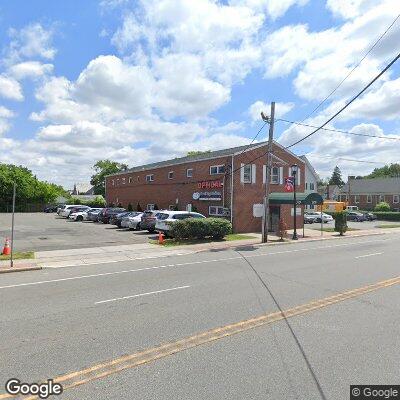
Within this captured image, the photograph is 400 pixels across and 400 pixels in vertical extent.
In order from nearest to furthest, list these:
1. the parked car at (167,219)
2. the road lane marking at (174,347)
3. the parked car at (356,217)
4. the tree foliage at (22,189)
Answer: the road lane marking at (174,347)
the parked car at (167,219)
the parked car at (356,217)
the tree foliage at (22,189)

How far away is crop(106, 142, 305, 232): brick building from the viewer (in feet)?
100

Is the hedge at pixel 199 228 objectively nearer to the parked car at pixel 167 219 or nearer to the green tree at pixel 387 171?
the parked car at pixel 167 219

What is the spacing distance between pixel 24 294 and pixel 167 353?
5616mm

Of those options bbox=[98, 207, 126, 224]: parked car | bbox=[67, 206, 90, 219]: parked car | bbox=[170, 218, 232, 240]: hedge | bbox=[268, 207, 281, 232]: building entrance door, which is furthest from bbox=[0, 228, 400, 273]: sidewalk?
bbox=[67, 206, 90, 219]: parked car

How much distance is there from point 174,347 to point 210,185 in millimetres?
26370

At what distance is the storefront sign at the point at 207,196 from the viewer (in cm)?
3146

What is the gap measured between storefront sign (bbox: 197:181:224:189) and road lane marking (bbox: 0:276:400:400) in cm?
2204

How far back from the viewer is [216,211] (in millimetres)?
31875

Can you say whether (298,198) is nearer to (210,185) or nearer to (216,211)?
(216,211)

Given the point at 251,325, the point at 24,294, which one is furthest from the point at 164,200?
the point at 251,325

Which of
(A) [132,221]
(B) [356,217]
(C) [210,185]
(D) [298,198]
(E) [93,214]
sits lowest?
(A) [132,221]

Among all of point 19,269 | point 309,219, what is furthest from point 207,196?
point 309,219

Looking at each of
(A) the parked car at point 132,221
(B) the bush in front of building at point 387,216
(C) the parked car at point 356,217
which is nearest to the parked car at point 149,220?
(A) the parked car at point 132,221

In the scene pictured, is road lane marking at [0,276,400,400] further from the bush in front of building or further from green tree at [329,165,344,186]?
green tree at [329,165,344,186]
